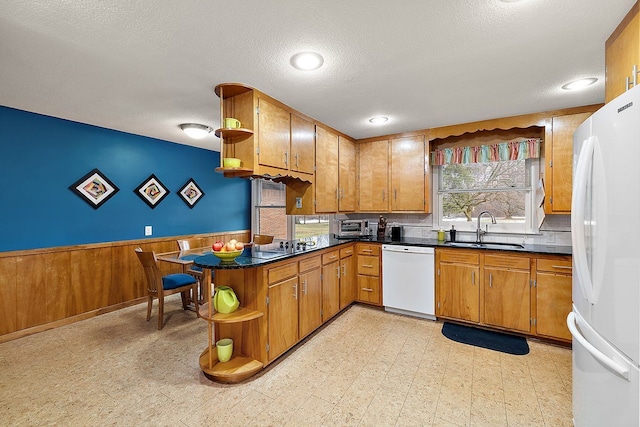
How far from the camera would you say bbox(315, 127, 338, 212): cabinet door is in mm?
3555

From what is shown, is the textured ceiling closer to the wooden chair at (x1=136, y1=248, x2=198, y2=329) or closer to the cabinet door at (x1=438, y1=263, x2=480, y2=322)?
the wooden chair at (x1=136, y1=248, x2=198, y2=329)

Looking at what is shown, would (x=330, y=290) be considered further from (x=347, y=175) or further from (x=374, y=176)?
(x=374, y=176)

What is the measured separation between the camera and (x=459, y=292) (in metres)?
3.32

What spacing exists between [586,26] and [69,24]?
Result: 2.97 meters

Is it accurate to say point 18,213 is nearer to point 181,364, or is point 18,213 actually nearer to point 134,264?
point 134,264

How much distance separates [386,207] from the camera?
163 inches

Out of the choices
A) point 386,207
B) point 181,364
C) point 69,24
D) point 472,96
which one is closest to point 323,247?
point 386,207

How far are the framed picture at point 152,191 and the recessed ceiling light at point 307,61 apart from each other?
3.25m

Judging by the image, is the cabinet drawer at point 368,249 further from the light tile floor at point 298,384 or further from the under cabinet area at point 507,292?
the under cabinet area at point 507,292

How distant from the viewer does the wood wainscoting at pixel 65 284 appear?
3096 mm

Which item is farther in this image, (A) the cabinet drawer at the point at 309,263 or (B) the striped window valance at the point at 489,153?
(B) the striped window valance at the point at 489,153

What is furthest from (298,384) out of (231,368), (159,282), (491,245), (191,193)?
(191,193)

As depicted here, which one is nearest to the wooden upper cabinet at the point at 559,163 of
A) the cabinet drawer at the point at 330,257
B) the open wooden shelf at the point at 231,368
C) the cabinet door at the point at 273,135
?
the cabinet drawer at the point at 330,257

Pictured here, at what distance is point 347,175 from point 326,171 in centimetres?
57
